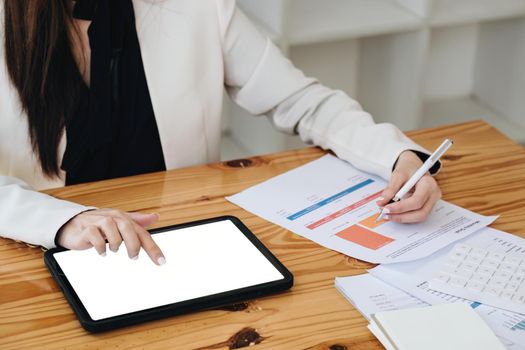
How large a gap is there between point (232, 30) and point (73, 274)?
0.77 meters

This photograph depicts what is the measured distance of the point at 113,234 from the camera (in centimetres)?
128

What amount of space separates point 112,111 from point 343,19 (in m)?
1.18

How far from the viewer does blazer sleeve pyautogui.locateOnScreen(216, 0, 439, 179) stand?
5.89 feet

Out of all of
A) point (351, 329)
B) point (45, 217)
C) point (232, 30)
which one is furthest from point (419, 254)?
point (232, 30)

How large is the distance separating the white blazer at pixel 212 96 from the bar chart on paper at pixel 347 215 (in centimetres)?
7

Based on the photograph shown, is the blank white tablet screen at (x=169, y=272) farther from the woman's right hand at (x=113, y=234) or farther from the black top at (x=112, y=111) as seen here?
the black top at (x=112, y=111)

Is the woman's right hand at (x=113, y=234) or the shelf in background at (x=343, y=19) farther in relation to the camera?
the shelf in background at (x=343, y=19)

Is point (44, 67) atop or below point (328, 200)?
atop

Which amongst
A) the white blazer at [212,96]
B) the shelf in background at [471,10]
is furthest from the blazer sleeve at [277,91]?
the shelf in background at [471,10]

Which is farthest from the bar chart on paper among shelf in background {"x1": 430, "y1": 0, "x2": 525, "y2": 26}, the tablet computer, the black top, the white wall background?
shelf in background {"x1": 430, "y1": 0, "x2": 525, "y2": 26}

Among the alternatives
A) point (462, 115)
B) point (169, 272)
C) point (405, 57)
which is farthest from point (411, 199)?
point (462, 115)

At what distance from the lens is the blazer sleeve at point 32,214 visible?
136 centimetres

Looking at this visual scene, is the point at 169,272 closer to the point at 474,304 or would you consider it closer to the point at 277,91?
the point at 474,304

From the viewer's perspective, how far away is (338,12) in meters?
2.80
